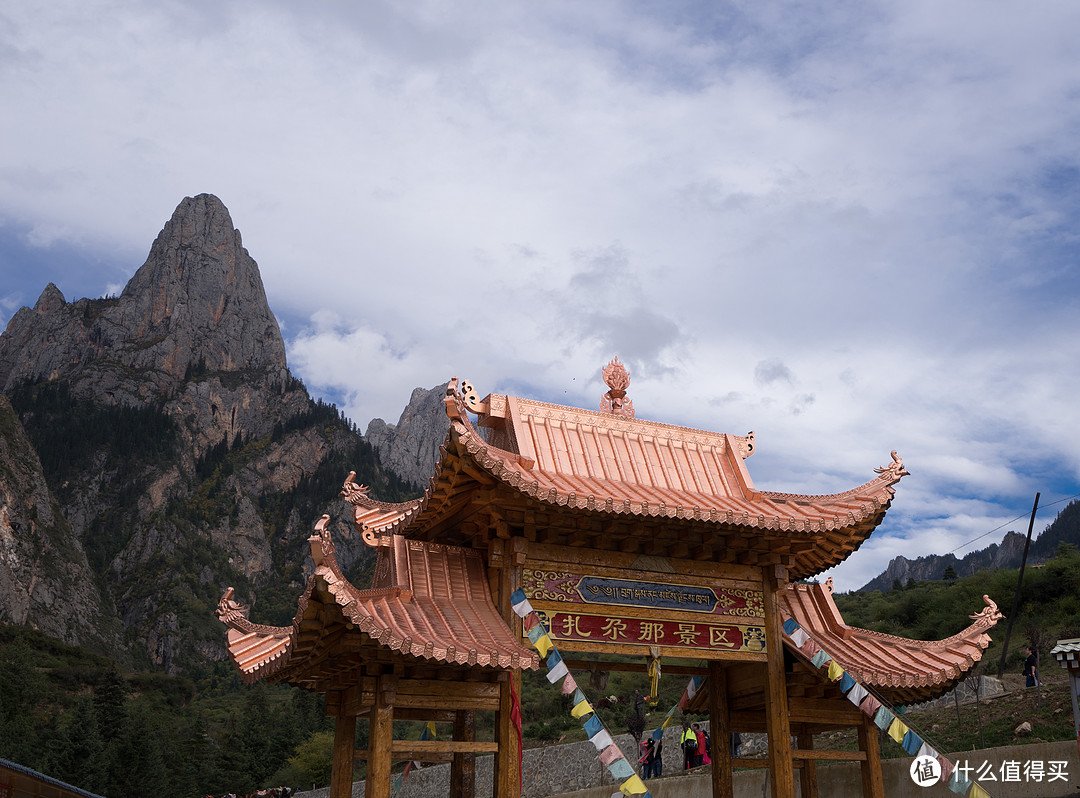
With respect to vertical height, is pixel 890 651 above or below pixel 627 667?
above

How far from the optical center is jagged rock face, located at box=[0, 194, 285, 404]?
114 m

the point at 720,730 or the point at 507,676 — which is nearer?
the point at 507,676

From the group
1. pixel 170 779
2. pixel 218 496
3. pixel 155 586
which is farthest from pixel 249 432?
pixel 170 779

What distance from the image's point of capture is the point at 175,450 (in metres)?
106

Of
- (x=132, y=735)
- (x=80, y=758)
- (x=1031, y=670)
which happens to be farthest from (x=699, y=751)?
(x=132, y=735)

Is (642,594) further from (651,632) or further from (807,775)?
(807,775)

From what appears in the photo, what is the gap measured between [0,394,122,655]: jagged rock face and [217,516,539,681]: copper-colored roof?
67513 mm

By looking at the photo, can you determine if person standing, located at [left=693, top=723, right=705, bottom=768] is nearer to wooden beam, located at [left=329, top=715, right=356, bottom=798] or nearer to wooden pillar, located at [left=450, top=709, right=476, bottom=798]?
wooden pillar, located at [left=450, top=709, right=476, bottom=798]

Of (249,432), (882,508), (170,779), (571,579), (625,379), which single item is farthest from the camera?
(249,432)

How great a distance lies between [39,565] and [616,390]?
76154mm

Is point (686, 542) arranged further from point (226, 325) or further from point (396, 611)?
point (226, 325)

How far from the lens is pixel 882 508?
10.5 metres

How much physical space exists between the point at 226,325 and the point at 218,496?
2636cm

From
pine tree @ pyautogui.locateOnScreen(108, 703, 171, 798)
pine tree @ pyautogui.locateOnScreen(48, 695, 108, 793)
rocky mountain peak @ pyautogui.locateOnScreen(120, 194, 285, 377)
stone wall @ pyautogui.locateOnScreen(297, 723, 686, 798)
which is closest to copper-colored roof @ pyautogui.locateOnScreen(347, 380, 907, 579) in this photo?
stone wall @ pyautogui.locateOnScreen(297, 723, 686, 798)
